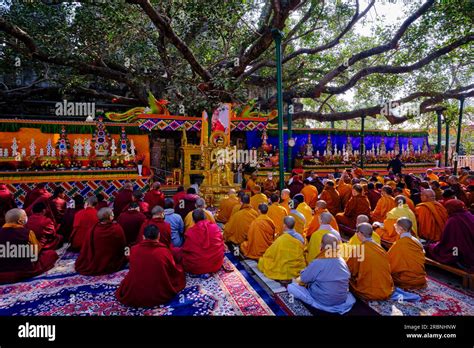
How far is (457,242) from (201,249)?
14.1 feet

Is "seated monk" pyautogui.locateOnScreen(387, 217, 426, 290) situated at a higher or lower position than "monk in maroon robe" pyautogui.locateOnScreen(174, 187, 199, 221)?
lower

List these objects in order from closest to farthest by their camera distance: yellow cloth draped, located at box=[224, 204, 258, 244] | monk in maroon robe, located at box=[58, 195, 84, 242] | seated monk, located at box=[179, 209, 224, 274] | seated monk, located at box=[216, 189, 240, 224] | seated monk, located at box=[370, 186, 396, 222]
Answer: seated monk, located at box=[179, 209, 224, 274] → yellow cloth draped, located at box=[224, 204, 258, 244] → monk in maroon robe, located at box=[58, 195, 84, 242] → seated monk, located at box=[370, 186, 396, 222] → seated monk, located at box=[216, 189, 240, 224]

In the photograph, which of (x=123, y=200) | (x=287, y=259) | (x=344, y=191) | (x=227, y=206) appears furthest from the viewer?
(x=344, y=191)

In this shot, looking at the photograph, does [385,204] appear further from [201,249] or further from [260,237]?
[201,249]

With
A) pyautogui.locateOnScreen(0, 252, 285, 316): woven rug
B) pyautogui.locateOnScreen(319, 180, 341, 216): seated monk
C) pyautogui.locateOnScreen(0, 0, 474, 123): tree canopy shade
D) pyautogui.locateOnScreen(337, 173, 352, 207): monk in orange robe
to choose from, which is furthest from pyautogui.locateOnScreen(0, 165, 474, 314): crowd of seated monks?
pyautogui.locateOnScreen(0, 0, 474, 123): tree canopy shade

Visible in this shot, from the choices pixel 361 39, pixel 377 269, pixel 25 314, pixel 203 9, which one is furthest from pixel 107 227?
pixel 361 39

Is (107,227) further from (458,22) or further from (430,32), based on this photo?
(430,32)

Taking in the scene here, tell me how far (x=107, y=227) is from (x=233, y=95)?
6.91 metres

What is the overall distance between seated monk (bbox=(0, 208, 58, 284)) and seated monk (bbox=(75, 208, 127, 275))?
0.70 m

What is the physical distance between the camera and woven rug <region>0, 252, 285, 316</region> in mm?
3943

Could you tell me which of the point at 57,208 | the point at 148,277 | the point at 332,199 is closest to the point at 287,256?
the point at 148,277

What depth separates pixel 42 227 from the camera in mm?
5617

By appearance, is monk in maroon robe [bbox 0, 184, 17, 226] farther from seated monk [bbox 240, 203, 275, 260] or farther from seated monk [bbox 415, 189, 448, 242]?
seated monk [bbox 415, 189, 448, 242]

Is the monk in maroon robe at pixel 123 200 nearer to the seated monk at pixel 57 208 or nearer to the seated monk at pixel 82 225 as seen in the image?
the seated monk at pixel 57 208
